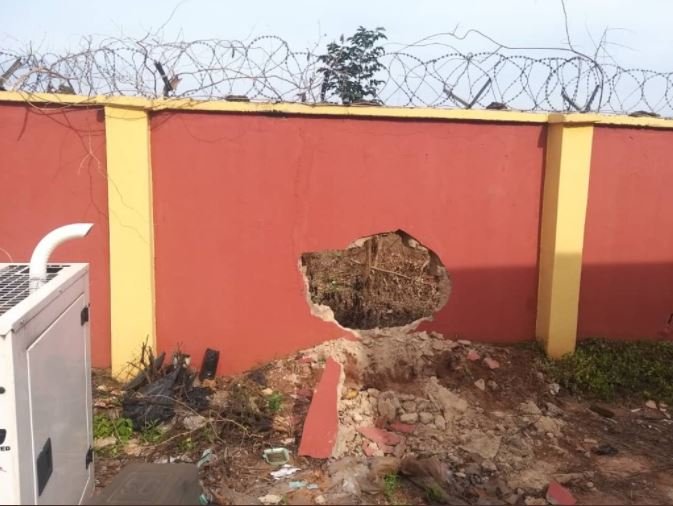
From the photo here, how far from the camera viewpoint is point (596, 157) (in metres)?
5.05

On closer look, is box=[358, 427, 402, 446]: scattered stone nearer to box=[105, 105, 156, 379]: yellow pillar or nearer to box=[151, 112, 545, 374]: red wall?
box=[151, 112, 545, 374]: red wall

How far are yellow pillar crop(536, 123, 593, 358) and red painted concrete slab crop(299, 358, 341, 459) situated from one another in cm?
202

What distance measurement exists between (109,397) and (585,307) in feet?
13.1

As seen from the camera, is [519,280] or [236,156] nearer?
[236,156]

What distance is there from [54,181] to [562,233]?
408cm

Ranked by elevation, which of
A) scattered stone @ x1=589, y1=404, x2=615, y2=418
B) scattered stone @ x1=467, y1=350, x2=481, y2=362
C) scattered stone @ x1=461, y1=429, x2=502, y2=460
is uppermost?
scattered stone @ x1=467, y1=350, x2=481, y2=362

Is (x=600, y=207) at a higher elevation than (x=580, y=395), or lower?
higher

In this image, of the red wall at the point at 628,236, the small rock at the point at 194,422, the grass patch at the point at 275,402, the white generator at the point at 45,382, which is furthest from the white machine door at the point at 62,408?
the red wall at the point at 628,236

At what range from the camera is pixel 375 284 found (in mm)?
6449

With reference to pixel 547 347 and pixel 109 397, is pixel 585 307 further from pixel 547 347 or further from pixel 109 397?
pixel 109 397

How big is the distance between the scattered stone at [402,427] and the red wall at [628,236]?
82.0 inches

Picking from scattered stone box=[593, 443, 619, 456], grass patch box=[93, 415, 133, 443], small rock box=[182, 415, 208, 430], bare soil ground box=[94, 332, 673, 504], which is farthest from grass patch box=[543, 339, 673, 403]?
grass patch box=[93, 415, 133, 443]

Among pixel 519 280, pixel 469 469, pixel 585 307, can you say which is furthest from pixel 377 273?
→ pixel 469 469

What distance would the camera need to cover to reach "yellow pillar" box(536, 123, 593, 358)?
16.0 ft
